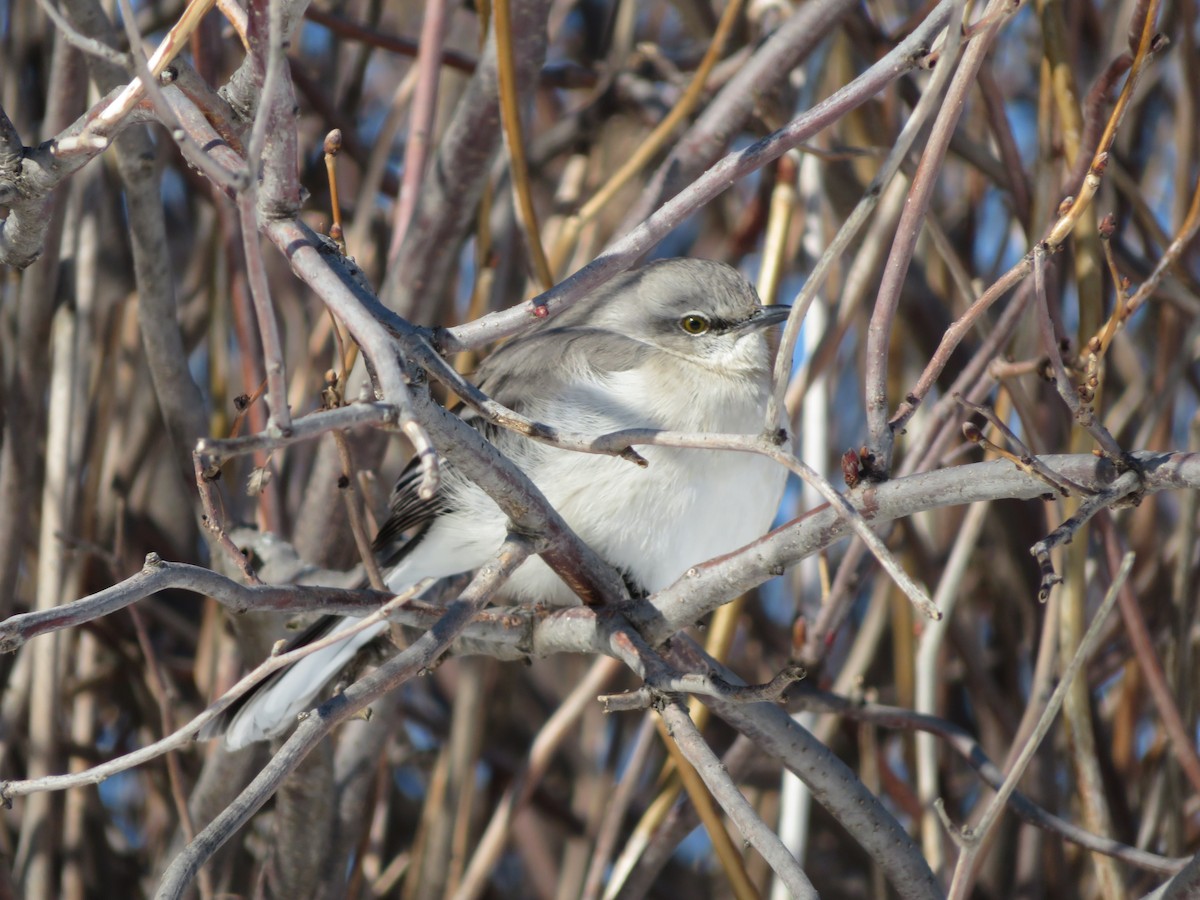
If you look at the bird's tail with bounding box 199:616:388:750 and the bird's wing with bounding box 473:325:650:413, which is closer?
the bird's tail with bounding box 199:616:388:750

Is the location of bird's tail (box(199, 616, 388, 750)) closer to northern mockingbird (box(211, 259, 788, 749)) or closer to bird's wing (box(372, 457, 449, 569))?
northern mockingbird (box(211, 259, 788, 749))

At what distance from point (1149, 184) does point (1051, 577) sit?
129 inches

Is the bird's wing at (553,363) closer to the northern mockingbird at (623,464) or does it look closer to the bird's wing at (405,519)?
the northern mockingbird at (623,464)

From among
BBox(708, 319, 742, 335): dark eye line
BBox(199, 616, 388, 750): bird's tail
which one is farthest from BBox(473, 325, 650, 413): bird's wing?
BBox(199, 616, 388, 750): bird's tail

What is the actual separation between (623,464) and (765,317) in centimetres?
70

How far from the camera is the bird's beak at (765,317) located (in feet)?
10.8

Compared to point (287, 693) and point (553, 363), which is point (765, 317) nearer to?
point (553, 363)

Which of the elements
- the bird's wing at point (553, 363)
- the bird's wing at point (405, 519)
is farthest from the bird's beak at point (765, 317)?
the bird's wing at point (405, 519)

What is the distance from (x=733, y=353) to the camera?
3338mm

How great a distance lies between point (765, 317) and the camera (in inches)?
131

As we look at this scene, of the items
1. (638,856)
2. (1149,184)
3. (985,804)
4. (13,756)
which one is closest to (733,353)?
(638,856)

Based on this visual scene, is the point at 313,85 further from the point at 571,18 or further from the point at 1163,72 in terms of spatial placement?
the point at 1163,72

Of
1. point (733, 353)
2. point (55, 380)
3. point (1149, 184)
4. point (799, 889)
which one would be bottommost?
point (799, 889)

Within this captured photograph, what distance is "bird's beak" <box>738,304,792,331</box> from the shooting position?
→ 329 centimetres
